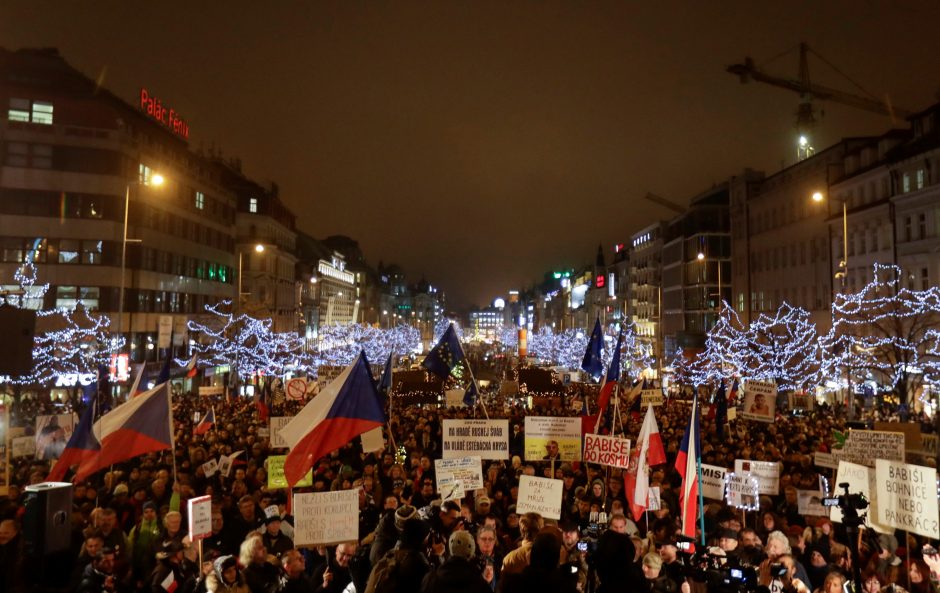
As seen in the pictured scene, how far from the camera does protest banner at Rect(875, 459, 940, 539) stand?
8.27m

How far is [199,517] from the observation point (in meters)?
9.41

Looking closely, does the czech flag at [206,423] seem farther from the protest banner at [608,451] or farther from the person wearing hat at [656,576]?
the person wearing hat at [656,576]

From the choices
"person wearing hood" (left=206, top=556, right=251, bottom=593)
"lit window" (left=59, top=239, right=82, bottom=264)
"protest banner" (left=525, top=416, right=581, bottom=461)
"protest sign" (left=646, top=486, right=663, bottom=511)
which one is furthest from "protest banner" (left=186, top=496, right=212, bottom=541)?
"lit window" (left=59, top=239, right=82, bottom=264)

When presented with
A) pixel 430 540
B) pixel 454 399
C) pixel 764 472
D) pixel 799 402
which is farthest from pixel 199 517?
pixel 799 402

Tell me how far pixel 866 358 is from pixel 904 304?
10.6 feet

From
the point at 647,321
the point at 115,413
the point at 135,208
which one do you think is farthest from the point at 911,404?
the point at 647,321

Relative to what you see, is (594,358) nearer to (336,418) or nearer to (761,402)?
A: (761,402)

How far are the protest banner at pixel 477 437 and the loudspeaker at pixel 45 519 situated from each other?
7301mm

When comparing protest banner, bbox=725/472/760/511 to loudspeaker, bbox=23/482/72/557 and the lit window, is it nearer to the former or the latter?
loudspeaker, bbox=23/482/72/557

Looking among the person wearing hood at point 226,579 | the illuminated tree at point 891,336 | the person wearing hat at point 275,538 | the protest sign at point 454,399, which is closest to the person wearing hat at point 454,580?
the person wearing hood at point 226,579

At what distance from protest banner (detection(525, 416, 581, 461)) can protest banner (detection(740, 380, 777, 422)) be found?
327 inches

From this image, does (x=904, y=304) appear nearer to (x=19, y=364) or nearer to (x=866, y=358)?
(x=866, y=358)

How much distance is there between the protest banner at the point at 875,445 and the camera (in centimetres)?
1149

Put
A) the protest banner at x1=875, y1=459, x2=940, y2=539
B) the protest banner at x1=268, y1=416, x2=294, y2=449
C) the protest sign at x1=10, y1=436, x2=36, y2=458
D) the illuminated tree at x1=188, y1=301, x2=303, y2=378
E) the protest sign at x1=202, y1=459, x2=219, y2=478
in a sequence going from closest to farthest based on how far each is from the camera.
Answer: the protest banner at x1=875, y1=459, x2=940, y2=539
the protest sign at x1=202, y1=459, x2=219, y2=478
the protest banner at x1=268, y1=416, x2=294, y2=449
the protest sign at x1=10, y1=436, x2=36, y2=458
the illuminated tree at x1=188, y1=301, x2=303, y2=378
